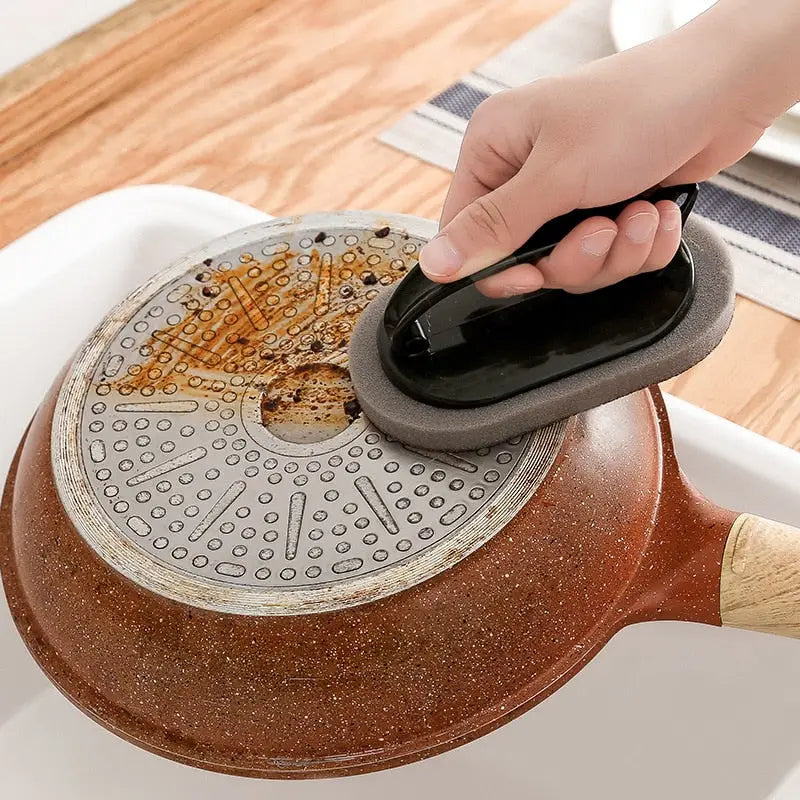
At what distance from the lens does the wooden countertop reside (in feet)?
2.72

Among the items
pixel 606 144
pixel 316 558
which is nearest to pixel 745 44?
pixel 606 144

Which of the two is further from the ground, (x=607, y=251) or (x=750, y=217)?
(x=607, y=251)

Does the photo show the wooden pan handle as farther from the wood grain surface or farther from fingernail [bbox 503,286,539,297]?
the wood grain surface

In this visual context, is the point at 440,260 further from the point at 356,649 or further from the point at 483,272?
the point at 356,649

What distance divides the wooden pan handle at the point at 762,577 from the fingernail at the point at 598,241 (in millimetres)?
140

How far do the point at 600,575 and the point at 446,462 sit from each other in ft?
0.26

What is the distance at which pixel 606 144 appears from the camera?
47 cm

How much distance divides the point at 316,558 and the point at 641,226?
0.18 m

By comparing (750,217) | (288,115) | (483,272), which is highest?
(483,272)

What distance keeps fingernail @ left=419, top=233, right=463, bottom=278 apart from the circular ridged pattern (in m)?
0.07

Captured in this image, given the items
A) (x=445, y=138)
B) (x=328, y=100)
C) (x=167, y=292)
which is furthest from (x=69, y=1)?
(x=167, y=292)

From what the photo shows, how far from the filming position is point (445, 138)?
2.81 feet

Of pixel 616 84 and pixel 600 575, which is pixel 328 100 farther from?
pixel 600 575

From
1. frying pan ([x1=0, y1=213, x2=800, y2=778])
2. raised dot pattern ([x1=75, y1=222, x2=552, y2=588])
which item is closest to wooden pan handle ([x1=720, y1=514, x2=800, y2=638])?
frying pan ([x1=0, y1=213, x2=800, y2=778])
